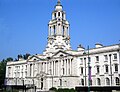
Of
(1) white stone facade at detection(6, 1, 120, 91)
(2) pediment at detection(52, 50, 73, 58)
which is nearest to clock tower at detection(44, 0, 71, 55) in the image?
(1) white stone facade at detection(6, 1, 120, 91)

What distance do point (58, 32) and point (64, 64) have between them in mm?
13322

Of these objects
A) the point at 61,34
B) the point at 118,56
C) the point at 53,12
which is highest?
the point at 53,12

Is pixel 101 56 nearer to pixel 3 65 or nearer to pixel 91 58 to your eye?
pixel 91 58

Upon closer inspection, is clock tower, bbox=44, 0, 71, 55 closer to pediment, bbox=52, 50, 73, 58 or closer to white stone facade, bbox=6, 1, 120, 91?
white stone facade, bbox=6, 1, 120, 91

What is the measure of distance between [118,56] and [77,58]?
14708 millimetres

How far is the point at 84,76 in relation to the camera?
6406 centimetres

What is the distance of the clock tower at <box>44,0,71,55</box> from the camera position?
76.6 metres

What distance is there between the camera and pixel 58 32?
77.4m

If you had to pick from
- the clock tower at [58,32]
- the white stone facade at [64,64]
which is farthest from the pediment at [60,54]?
the clock tower at [58,32]

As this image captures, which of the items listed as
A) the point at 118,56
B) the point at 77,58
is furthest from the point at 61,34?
the point at 118,56

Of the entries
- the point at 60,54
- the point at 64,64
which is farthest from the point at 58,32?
the point at 64,64

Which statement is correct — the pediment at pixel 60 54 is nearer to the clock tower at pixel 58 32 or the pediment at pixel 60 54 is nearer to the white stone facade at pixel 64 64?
the white stone facade at pixel 64 64

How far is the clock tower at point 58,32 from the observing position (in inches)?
3017

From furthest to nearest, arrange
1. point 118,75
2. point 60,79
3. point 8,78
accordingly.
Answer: point 8,78 < point 60,79 < point 118,75
